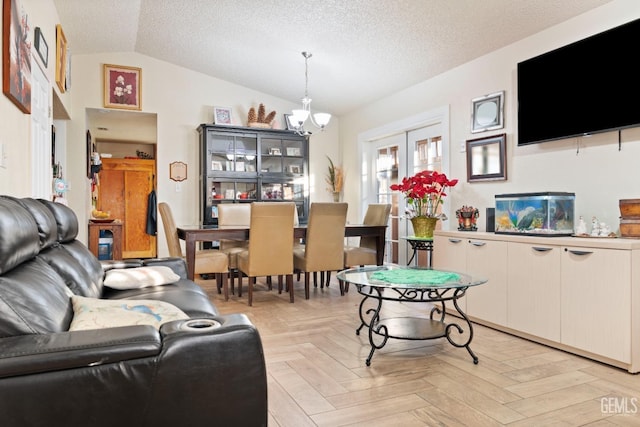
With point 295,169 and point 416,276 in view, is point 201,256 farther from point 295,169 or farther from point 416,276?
point 295,169

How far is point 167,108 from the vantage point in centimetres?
600

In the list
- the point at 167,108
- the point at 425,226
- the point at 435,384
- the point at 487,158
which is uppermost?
the point at 167,108

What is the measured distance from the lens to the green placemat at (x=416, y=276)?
2465mm

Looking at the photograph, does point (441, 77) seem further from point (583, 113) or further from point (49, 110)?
point (49, 110)

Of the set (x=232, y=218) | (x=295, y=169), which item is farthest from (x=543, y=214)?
(x=295, y=169)

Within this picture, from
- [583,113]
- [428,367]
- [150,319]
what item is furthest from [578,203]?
[150,319]

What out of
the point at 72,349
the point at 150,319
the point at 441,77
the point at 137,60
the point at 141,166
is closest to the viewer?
the point at 72,349

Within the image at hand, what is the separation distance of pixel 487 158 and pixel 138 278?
3.13 m

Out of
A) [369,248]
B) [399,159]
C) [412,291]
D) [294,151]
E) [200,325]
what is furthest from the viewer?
[294,151]

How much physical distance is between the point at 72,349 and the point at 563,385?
222cm

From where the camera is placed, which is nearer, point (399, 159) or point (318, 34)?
point (318, 34)

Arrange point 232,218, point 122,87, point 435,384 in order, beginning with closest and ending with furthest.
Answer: point 435,384 → point 232,218 → point 122,87

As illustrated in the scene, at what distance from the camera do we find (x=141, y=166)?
849cm

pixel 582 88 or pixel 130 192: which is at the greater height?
pixel 582 88
